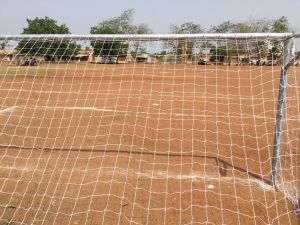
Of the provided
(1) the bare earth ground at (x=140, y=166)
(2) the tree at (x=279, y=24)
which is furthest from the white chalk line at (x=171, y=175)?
(2) the tree at (x=279, y=24)

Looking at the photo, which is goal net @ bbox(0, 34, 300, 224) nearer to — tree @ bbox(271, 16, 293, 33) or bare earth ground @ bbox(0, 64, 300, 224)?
bare earth ground @ bbox(0, 64, 300, 224)

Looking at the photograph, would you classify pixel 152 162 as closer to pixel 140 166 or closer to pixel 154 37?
pixel 140 166

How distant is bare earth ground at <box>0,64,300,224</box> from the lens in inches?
158

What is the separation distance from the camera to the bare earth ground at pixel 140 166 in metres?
4.02

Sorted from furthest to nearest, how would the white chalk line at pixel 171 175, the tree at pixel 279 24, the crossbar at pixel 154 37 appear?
the tree at pixel 279 24, the white chalk line at pixel 171 175, the crossbar at pixel 154 37

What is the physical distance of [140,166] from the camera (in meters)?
5.36

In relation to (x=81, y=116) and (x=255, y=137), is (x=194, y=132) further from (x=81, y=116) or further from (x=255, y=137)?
(x=81, y=116)

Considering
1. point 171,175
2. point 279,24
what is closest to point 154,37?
point 171,175

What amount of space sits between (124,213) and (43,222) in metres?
0.83

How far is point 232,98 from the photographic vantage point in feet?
38.7

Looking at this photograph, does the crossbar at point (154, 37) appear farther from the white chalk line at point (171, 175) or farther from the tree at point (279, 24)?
the tree at point (279, 24)

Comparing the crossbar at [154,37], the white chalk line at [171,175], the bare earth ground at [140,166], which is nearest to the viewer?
the bare earth ground at [140,166]

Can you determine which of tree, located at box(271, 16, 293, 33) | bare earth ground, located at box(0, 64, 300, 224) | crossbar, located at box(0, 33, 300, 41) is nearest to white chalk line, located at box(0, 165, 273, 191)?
bare earth ground, located at box(0, 64, 300, 224)

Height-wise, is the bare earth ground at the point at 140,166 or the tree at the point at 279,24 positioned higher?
the bare earth ground at the point at 140,166
